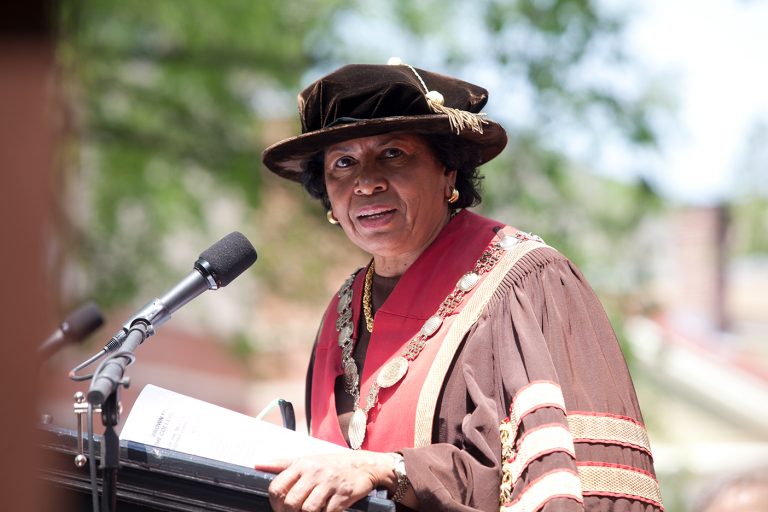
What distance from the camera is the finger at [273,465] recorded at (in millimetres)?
2512

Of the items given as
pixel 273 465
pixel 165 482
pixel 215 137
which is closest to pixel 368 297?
pixel 273 465

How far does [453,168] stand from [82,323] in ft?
4.42

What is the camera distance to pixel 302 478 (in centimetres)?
247

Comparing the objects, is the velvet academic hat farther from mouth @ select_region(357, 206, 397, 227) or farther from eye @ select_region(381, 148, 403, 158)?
mouth @ select_region(357, 206, 397, 227)

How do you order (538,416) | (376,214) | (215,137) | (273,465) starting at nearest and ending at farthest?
(273,465)
(538,416)
(376,214)
(215,137)

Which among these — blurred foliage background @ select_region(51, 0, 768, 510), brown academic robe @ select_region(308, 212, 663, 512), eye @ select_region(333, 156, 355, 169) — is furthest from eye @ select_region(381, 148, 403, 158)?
blurred foliage background @ select_region(51, 0, 768, 510)

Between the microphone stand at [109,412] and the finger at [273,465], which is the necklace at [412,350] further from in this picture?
the microphone stand at [109,412]

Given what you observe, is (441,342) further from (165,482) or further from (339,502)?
(165,482)

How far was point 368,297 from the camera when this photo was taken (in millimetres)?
3496

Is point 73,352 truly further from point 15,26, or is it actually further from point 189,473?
point 15,26

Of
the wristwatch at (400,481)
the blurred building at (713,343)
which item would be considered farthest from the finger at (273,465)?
the blurred building at (713,343)

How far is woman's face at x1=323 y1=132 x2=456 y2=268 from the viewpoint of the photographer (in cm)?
Answer: 321

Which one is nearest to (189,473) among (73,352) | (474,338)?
(474,338)

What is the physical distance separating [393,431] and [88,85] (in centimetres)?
811
